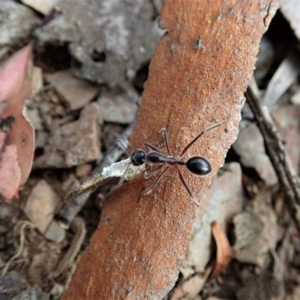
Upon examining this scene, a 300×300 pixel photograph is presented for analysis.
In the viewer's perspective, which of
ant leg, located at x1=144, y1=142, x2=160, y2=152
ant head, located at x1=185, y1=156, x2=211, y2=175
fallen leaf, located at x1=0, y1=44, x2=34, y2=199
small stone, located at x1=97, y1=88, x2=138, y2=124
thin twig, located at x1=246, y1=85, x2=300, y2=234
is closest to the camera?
ant head, located at x1=185, y1=156, x2=211, y2=175

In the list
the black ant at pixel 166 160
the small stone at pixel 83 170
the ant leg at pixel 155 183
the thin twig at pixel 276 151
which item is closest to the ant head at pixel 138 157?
the black ant at pixel 166 160

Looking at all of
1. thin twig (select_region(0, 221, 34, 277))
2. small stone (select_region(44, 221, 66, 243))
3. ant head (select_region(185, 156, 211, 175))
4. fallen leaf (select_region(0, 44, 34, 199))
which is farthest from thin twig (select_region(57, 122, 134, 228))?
ant head (select_region(185, 156, 211, 175))

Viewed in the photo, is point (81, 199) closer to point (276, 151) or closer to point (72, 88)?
point (72, 88)

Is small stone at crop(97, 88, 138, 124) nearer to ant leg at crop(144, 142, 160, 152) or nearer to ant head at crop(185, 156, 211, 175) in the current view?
ant leg at crop(144, 142, 160, 152)

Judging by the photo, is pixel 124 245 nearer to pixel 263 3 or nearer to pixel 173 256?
pixel 173 256

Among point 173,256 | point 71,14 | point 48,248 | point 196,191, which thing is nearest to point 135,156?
point 196,191

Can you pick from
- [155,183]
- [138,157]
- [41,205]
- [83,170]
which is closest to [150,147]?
[138,157]

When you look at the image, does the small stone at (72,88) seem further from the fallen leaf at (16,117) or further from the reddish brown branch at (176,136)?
the reddish brown branch at (176,136)
